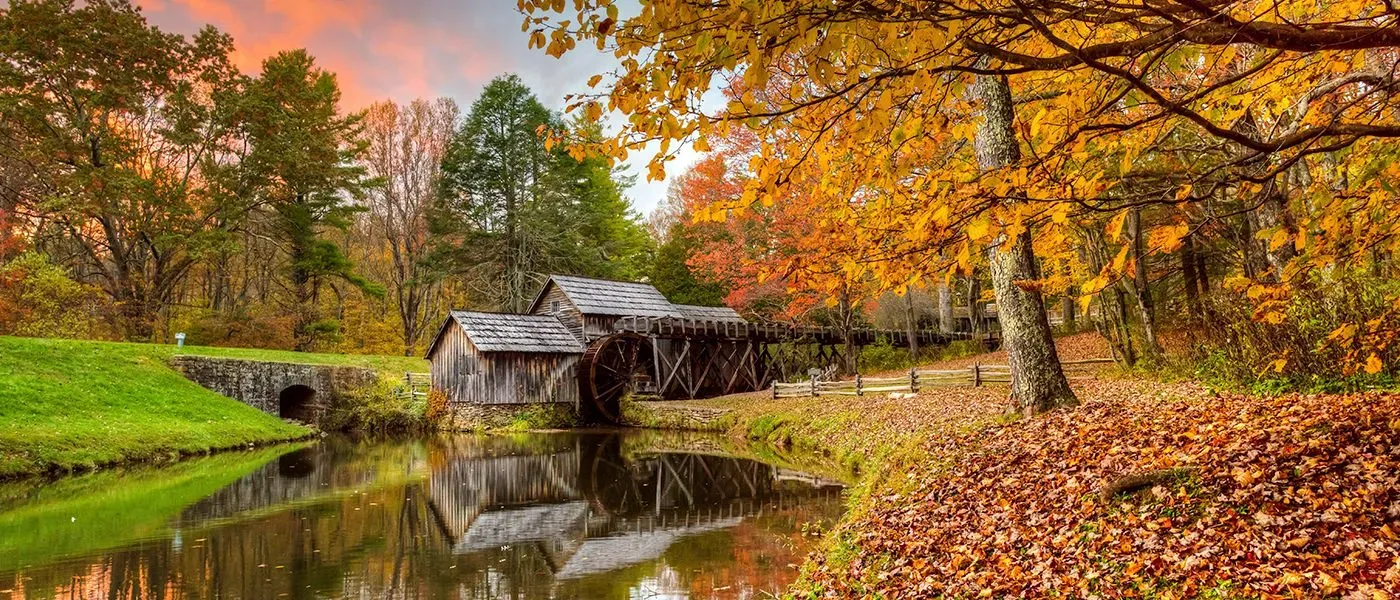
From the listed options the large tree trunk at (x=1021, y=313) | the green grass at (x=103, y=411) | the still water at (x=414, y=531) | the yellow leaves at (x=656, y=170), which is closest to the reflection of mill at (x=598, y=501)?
the still water at (x=414, y=531)

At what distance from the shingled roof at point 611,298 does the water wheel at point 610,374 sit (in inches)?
56.7

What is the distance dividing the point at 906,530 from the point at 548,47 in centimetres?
493

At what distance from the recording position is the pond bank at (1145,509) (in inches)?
153

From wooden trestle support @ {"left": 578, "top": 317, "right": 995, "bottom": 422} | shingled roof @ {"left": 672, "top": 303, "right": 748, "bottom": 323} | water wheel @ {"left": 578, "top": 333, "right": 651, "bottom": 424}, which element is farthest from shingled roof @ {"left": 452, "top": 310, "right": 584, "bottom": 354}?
shingled roof @ {"left": 672, "top": 303, "right": 748, "bottom": 323}

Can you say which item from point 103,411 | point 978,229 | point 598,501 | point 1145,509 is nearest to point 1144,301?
point 598,501

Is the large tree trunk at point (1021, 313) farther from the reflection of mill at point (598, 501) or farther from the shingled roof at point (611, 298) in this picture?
the shingled roof at point (611, 298)

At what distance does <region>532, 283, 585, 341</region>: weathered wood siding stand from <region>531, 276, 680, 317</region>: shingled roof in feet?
0.83

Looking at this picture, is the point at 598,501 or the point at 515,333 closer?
the point at 598,501

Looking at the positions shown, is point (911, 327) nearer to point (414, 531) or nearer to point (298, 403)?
point (414, 531)

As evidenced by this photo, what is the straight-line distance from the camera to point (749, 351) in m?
30.7

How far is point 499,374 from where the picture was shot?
84.0ft

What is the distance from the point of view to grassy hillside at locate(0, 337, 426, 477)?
47.9ft

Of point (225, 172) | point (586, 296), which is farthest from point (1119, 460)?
point (225, 172)

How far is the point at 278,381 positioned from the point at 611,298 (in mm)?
11872
